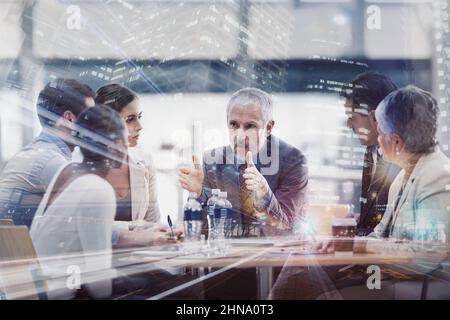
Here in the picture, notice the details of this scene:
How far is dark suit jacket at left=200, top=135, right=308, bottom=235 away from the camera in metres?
2.42

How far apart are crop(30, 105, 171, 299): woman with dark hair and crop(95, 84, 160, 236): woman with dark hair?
Answer: 31 mm

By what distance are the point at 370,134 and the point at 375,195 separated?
23 centimetres

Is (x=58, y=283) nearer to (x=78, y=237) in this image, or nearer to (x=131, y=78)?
(x=78, y=237)

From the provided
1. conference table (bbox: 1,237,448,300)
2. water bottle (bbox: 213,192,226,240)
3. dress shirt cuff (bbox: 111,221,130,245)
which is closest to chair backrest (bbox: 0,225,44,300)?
conference table (bbox: 1,237,448,300)

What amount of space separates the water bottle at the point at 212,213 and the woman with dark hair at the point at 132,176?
19cm

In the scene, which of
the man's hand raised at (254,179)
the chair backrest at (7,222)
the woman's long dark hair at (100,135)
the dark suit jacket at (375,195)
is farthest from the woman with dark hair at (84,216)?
the dark suit jacket at (375,195)

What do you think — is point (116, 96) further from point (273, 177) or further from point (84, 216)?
point (273, 177)

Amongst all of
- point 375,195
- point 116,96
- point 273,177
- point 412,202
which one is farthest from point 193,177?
point 412,202

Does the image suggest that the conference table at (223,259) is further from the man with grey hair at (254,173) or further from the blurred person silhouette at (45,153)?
the blurred person silhouette at (45,153)

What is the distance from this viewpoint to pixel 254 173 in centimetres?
246

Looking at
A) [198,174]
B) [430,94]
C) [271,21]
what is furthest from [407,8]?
[198,174]

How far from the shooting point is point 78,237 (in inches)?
88.0

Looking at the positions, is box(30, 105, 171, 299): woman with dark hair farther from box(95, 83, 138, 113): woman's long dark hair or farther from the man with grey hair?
the man with grey hair

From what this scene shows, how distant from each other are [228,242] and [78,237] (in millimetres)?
536
